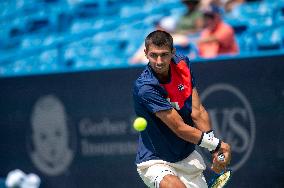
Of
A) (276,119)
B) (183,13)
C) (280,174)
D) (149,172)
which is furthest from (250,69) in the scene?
(149,172)

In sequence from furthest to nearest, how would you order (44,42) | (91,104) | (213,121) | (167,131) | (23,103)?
(44,42) → (23,103) → (91,104) → (213,121) → (167,131)

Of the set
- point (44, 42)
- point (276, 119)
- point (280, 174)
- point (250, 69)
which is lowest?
point (280, 174)

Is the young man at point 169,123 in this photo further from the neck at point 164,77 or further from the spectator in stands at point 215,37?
the spectator in stands at point 215,37

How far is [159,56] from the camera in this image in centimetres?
468

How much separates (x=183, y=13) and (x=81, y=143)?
2059 mm

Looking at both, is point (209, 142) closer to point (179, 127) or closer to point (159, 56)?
point (179, 127)

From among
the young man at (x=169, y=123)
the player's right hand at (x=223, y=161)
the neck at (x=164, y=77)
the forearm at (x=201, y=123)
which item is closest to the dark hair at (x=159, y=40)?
the young man at (x=169, y=123)

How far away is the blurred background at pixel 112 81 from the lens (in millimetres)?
7008

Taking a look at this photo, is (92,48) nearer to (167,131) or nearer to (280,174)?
(280,174)

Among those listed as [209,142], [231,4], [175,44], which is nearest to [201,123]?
[209,142]

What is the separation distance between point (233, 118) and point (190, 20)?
1744 mm

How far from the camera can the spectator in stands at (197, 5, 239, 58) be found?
25.4 ft

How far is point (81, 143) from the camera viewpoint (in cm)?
824

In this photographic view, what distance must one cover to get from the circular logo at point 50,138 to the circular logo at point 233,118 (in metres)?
2.01
